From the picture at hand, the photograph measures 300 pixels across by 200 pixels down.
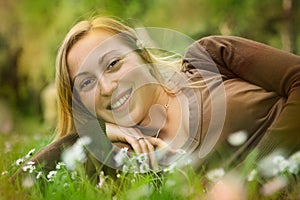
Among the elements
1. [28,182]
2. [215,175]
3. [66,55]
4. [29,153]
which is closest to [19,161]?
[29,153]

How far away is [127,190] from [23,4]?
840 mm

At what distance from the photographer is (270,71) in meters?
1.46

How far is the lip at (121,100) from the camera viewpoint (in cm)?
152

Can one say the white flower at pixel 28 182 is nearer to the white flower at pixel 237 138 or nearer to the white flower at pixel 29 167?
the white flower at pixel 29 167

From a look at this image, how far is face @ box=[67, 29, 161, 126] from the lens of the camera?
152cm

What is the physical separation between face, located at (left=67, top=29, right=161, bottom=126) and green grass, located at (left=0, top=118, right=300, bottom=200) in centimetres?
15

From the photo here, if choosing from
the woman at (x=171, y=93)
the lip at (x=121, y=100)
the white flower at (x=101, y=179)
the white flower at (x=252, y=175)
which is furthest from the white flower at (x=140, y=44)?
the white flower at (x=252, y=175)

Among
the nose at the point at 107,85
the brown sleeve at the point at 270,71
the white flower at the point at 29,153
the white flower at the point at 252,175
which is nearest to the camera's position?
the white flower at the point at 252,175

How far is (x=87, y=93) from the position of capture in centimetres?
156

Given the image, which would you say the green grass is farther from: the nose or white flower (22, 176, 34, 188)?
the nose

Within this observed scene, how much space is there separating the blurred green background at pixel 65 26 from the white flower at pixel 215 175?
0.51m

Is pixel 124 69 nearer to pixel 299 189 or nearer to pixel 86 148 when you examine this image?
pixel 86 148

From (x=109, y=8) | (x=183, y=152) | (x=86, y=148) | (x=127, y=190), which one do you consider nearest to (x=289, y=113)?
(x=183, y=152)

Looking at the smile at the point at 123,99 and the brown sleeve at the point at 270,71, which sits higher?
the smile at the point at 123,99
